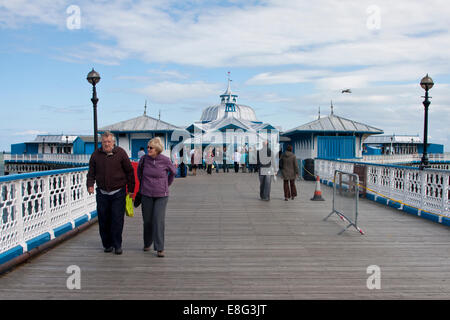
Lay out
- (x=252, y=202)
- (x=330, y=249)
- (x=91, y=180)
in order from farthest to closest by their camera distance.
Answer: (x=252, y=202) → (x=330, y=249) → (x=91, y=180)

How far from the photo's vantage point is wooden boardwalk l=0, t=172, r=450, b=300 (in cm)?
462

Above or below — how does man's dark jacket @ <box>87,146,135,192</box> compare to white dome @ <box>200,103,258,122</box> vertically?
below

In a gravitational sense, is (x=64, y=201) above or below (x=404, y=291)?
above

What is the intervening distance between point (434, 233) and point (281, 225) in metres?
2.92

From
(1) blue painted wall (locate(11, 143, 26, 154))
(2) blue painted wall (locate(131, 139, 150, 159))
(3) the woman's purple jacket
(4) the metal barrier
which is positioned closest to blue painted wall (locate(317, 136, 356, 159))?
(2) blue painted wall (locate(131, 139, 150, 159))

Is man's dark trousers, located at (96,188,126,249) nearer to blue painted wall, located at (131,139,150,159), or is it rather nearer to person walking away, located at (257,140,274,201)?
person walking away, located at (257,140,274,201)

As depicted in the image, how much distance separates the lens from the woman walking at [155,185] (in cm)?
610

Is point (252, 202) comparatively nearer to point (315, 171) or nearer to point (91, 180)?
point (91, 180)

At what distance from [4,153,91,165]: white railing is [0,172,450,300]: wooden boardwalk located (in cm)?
3084

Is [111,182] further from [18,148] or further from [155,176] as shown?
[18,148]
